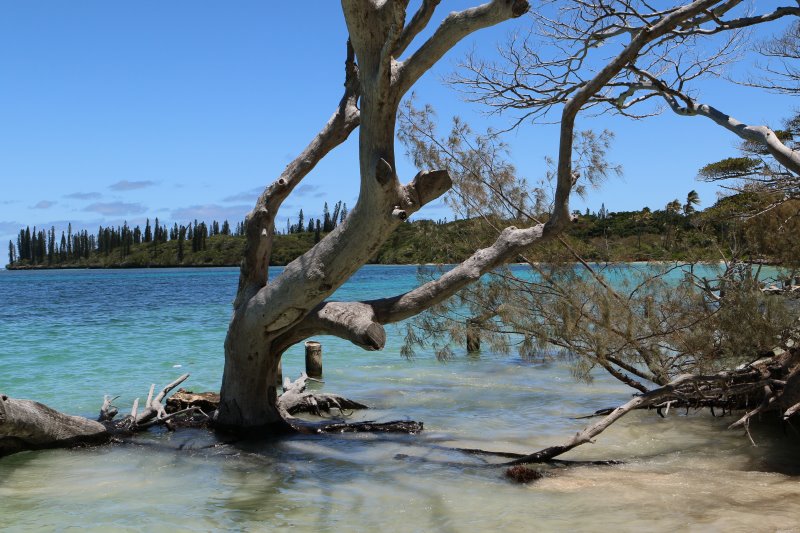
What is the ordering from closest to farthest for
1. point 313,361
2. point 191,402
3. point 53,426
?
point 53,426 < point 191,402 < point 313,361

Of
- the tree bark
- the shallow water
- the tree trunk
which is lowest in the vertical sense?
the shallow water

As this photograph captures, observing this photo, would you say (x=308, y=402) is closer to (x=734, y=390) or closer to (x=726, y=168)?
(x=734, y=390)

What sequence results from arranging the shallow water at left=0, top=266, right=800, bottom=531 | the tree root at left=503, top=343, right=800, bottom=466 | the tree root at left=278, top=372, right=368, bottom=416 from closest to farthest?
the shallow water at left=0, top=266, right=800, bottom=531 → the tree root at left=503, top=343, right=800, bottom=466 → the tree root at left=278, top=372, right=368, bottom=416

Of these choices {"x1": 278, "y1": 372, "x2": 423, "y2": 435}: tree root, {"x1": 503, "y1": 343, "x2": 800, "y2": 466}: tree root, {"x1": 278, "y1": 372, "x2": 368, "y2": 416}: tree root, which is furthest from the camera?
{"x1": 278, "y1": 372, "x2": 368, "y2": 416}: tree root

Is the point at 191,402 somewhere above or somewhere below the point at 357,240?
below

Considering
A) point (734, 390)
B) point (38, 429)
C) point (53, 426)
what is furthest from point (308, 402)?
point (734, 390)

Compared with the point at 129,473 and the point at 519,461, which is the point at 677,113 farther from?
the point at 129,473

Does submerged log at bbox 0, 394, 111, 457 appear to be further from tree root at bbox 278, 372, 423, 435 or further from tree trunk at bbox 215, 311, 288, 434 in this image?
tree root at bbox 278, 372, 423, 435

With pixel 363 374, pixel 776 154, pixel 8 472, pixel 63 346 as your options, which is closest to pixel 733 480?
pixel 776 154

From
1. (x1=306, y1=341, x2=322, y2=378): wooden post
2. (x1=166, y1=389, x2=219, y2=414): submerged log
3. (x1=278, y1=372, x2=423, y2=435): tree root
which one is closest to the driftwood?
(x1=166, y1=389, x2=219, y2=414): submerged log

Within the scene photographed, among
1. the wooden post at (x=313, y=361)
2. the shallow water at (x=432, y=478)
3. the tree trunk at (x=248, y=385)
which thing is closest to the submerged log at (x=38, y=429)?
the shallow water at (x=432, y=478)

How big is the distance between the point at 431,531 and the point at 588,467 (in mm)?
2218

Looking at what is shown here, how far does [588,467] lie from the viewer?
714cm

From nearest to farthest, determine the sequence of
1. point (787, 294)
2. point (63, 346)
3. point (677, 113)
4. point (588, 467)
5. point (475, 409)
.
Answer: point (588, 467)
point (787, 294)
point (677, 113)
point (475, 409)
point (63, 346)
